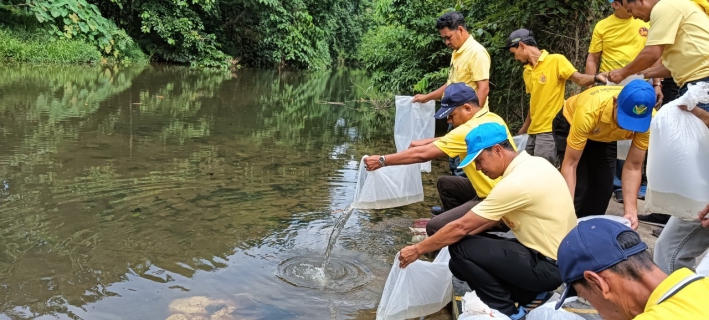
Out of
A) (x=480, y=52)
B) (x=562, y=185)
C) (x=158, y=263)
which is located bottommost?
(x=158, y=263)

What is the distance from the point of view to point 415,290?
3033 millimetres

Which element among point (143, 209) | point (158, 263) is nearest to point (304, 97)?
point (143, 209)

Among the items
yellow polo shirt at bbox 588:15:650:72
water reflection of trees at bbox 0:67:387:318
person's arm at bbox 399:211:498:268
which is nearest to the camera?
person's arm at bbox 399:211:498:268

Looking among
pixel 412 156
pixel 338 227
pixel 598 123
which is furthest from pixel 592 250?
pixel 338 227

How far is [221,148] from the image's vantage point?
309 inches

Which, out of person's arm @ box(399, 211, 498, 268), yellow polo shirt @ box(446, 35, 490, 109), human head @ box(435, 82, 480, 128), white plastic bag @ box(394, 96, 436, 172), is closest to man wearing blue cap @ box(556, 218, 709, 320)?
Result: person's arm @ box(399, 211, 498, 268)

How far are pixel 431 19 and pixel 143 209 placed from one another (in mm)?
7423

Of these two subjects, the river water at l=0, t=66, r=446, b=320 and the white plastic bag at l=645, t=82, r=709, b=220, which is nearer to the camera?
the white plastic bag at l=645, t=82, r=709, b=220

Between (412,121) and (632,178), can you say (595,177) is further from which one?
(412,121)

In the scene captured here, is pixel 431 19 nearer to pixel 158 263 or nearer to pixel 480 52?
pixel 480 52

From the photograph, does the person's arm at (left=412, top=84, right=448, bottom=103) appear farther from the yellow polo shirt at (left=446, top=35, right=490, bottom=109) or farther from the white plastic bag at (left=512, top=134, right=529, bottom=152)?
the white plastic bag at (left=512, top=134, right=529, bottom=152)

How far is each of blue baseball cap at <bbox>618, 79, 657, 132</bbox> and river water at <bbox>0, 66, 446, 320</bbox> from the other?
199 centimetres

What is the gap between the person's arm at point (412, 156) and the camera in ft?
11.3

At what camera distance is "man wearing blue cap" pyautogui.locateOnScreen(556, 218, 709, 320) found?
129 cm
